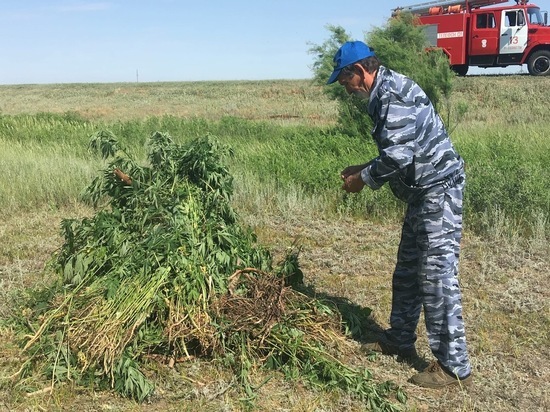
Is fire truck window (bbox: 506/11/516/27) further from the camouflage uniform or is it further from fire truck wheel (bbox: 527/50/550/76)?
the camouflage uniform

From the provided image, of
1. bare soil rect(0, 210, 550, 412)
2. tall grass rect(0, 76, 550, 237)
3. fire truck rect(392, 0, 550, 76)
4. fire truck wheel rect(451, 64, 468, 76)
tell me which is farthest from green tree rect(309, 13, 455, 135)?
fire truck wheel rect(451, 64, 468, 76)

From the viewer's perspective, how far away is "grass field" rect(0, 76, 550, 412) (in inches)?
123

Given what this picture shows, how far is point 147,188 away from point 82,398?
1368mm

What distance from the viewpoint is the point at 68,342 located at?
3242 millimetres

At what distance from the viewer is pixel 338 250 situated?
569cm

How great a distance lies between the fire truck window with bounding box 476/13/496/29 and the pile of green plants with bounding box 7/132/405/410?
64.6 ft

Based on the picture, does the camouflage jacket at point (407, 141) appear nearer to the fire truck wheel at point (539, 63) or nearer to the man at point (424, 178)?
the man at point (424, 178)

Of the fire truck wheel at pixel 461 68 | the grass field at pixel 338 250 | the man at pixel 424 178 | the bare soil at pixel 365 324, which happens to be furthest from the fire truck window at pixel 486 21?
the man at pixel 424 178

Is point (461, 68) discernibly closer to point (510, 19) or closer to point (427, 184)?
point (510, 19)

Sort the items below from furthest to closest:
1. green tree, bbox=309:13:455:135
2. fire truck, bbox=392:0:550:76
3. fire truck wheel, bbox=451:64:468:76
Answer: fire truck wheel, bbox=451:64:468:76, fire truck, bbox=392:0:550:76, green tree, bbox=309:13:455:135

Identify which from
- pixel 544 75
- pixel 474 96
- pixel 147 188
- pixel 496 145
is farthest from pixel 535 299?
pixel 544 75

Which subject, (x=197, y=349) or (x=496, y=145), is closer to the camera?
(x=197, y=349)

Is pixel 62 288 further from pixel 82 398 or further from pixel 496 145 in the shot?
pixel 496 145

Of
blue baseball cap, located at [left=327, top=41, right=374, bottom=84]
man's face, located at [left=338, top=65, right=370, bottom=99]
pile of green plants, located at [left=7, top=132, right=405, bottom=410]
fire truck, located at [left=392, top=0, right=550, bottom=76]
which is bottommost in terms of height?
pile of green plants, located at [left=7, top=132, right=405, bottom=410]
